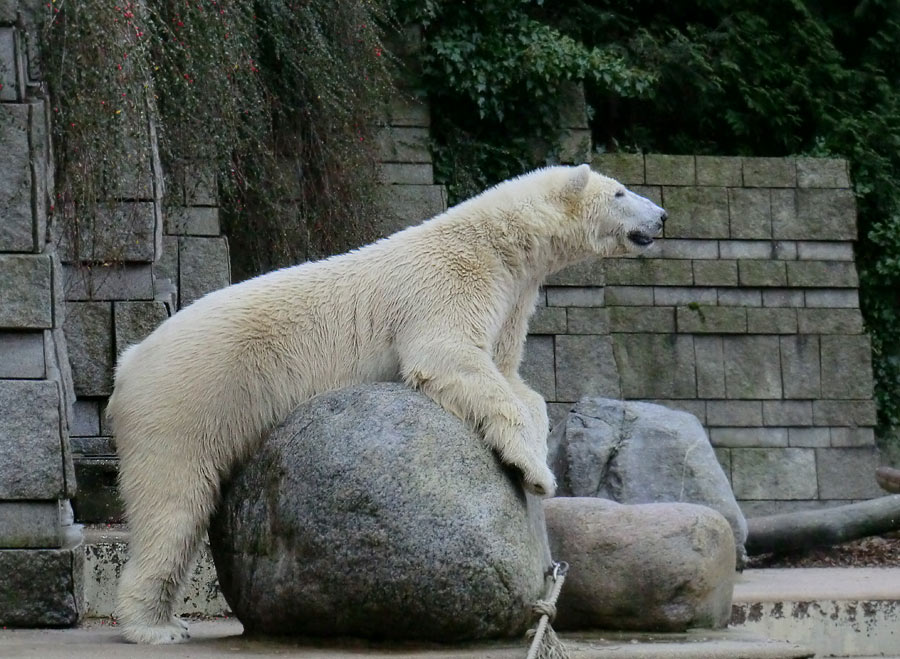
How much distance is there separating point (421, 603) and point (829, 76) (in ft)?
28.8

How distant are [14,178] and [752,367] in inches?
242

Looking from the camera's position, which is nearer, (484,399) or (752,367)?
(484,399)

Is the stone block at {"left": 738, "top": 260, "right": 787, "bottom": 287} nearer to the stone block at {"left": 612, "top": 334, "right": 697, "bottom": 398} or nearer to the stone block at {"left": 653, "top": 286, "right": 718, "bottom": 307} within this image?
the stone block at {"left": 653, "top": 286, "right": 718, "bottom": 307}

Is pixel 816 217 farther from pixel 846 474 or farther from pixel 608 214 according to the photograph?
pixel 608 214

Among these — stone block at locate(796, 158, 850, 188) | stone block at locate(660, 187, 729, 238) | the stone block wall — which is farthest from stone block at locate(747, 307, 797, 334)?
stone block at locate(796, 158, 850, 188)

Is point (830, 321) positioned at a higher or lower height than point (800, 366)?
higher

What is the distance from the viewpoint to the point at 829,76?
38.5 feet

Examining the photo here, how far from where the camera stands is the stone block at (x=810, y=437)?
10.1m

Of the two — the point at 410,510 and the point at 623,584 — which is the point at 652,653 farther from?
the point at 410,510

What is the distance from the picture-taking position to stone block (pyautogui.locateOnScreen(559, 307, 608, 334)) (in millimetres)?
9648

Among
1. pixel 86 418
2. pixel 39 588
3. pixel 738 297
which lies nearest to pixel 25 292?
pixel 39 588

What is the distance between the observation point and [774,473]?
32.6 feet

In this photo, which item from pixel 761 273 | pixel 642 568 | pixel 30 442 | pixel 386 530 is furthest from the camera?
pixel 761 273

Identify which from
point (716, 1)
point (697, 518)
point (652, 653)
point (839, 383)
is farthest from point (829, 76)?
point (652, 653)
